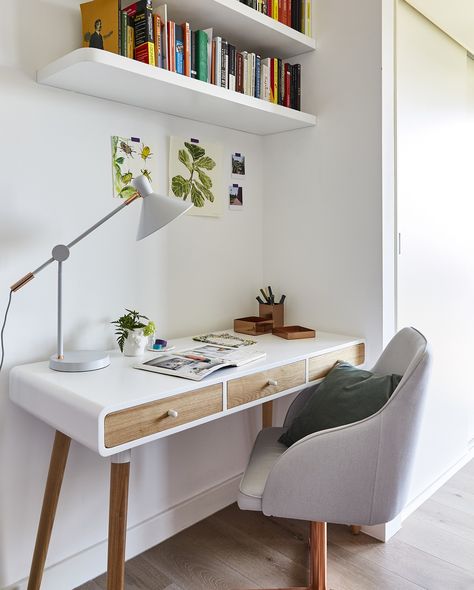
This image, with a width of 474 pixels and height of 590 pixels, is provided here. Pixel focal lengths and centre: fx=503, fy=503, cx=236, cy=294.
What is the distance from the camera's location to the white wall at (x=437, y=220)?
2.20m

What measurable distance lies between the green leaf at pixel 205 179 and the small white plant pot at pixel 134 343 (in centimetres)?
76

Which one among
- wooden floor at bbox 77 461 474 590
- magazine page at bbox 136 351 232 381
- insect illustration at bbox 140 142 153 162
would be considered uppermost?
insect illustration at bbox 140 142 153 162

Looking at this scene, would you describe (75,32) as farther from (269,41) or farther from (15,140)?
(269,41)

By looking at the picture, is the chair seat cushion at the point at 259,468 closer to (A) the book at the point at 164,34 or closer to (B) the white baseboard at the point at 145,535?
(B) the white baseboard at the point at 145,535

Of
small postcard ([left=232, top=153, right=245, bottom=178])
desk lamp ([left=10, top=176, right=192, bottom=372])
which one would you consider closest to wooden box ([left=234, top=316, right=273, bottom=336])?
small postcard ([left=232, top=153, right=245, bottom=178])

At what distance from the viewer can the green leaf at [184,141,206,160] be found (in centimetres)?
213

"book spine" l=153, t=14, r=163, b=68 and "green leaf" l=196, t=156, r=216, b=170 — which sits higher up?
"book spine" l=153, t=14, r=163, b=68

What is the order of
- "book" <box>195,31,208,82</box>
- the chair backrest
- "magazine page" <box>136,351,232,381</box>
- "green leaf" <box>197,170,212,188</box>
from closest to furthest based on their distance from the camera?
the chair backrest, "magazine page" <box>136,351,232,381</box>, "book" <box>195,31,208,82</box>, "green leaf" <box>197,170,212,188</box>

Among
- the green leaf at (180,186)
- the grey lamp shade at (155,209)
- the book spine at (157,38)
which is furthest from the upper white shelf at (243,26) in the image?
the grey lamp shade at (155,209)

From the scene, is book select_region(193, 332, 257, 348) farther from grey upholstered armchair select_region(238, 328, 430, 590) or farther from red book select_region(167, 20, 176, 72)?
red book select_region(167, 20, 176, 72)

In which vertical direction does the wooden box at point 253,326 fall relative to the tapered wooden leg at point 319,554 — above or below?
above

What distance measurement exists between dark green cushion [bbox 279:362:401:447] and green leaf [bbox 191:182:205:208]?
94 cm

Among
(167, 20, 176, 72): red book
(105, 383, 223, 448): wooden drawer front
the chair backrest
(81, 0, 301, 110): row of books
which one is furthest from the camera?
(167, 20, 176, 72): red book

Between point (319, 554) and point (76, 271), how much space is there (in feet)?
4.07
